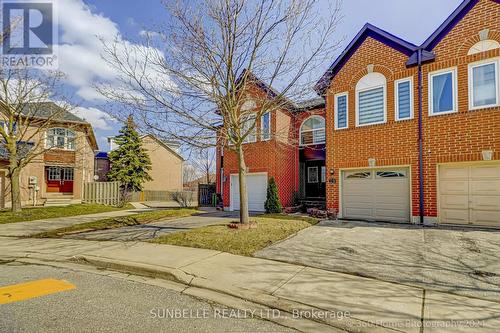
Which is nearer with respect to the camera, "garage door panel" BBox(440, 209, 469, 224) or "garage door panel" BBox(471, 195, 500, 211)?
"garage door panel" BBox(471, 195, 500, 211)

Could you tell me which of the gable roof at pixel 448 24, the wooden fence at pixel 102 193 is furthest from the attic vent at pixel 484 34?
the wooden fence at pixel 102 193

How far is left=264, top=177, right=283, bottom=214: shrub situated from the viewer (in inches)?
553

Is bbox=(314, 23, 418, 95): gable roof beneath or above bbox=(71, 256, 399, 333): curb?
above

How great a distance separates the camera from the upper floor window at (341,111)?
40.8 ft

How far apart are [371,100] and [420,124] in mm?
2239

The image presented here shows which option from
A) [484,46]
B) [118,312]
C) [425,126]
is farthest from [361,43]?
[118,312]

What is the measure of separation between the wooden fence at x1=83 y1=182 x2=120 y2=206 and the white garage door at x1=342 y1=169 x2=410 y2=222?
1784 centimetres

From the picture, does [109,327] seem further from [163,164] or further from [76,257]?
[163,164]

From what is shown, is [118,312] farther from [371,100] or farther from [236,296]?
[371,100]

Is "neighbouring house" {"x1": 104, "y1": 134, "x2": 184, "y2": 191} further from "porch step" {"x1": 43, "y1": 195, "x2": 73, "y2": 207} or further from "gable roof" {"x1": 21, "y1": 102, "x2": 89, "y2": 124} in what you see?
"gable roof" {"x1": 21, "y1": 102, "x2": 89, "y2": 124}

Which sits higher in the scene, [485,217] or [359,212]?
[485,217]

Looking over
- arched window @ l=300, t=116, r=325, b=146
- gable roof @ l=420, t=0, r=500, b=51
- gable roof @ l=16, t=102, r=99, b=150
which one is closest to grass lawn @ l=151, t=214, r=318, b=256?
arched window @ l=300, t=116, r=325, b=146

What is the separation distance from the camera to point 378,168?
37.6 feet

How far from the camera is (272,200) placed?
14117mm
